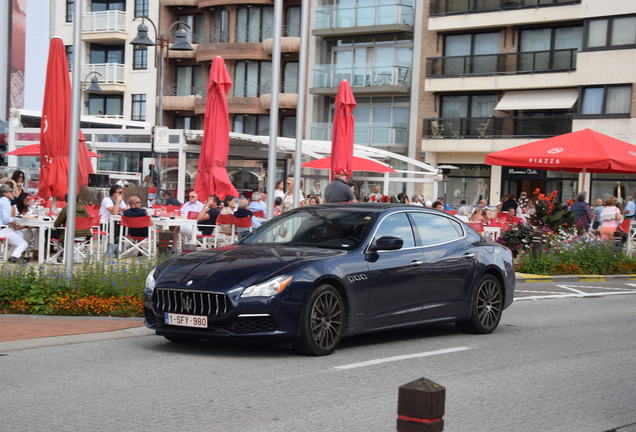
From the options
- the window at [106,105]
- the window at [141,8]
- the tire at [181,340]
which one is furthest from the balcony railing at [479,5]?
the tire at [181,340]

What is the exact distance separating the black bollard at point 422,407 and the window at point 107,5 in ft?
185

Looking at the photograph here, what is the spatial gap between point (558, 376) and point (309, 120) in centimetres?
4519

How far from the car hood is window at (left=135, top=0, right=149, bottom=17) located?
48.9m

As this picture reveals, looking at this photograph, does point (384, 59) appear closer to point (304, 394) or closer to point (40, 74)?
point (40, 74)

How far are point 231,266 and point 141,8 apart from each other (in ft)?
164

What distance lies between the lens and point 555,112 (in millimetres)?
46031

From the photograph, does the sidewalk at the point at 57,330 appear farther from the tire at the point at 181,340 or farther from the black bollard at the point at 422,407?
the black bollard at the point at 422,407

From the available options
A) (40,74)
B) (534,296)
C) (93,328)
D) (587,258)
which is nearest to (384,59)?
(40,74)

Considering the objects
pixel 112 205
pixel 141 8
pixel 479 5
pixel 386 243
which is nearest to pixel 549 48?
pixel 479 5

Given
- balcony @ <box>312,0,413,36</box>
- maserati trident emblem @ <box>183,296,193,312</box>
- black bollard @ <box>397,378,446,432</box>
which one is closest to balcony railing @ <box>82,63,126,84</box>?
balcony @ <box>312,0,413,36</box>

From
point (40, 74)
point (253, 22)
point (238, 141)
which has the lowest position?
point (238, 141)

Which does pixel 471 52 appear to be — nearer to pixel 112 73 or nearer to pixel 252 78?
pixel 252 78

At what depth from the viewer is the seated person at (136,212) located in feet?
61.7

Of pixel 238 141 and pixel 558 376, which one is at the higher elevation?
pixel 238 141
